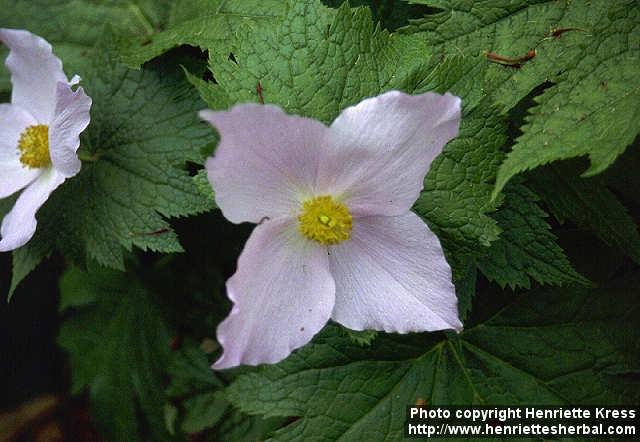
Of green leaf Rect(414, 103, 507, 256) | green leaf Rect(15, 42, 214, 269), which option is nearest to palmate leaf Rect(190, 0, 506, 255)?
green leaf Rect(414, 103, 507, 256)

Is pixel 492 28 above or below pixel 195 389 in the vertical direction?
above

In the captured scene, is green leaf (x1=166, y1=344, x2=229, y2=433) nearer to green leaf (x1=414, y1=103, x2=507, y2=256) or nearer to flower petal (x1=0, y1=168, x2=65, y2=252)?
flower petal (x1=0, y1=168, x2=65, y2=252)

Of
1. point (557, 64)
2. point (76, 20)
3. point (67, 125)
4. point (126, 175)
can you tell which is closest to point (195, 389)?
point (126, 175)

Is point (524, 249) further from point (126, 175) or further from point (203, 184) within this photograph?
point (126, 175)

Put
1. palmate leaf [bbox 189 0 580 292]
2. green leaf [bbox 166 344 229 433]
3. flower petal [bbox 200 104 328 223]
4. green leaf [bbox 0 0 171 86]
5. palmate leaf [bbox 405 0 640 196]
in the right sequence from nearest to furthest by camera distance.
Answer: flower petal [bbox 200 104 328 223]
palmate leaf [bbox 405 0 640 196]
palmate leaf [bbox 189 0 580 292]
green leaf [bbox 0 0 171 86]
green leaf [bbox 166 344 229 433]

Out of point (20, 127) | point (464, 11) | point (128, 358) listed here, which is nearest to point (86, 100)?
point (20, 127)
